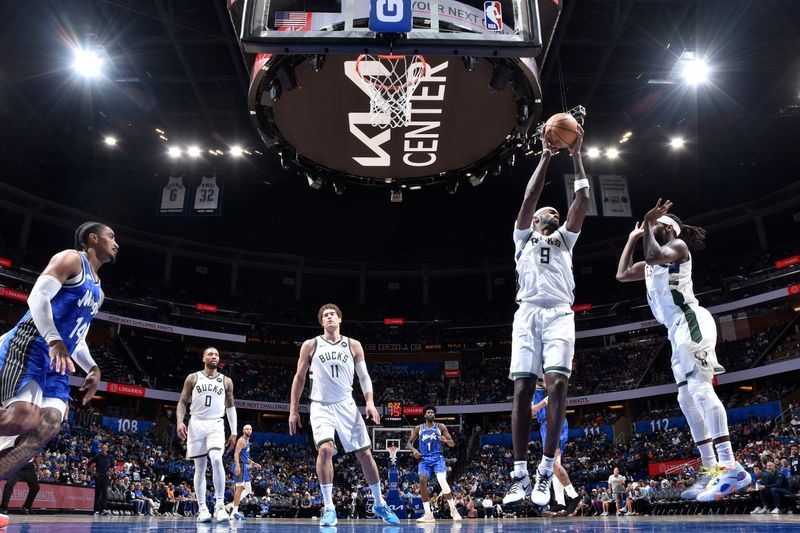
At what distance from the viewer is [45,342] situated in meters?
4.16

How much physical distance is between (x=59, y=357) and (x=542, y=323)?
360 centimetres

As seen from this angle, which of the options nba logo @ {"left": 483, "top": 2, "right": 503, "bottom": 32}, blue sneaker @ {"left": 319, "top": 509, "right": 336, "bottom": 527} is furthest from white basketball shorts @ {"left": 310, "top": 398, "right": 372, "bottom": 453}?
nba logo @ {"left": 483, "top": 2, "right": 503, "bottom": 32}

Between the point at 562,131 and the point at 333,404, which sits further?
the point at 333,404

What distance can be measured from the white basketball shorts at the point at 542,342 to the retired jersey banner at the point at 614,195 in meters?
21.1

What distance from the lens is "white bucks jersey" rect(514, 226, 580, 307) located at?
200 inches

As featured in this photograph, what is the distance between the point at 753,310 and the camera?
34.3 metres

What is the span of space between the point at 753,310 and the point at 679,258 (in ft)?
110

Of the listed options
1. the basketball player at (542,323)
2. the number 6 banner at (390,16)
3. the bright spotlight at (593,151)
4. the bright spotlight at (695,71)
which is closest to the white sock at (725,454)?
the basketball player at (542,323)

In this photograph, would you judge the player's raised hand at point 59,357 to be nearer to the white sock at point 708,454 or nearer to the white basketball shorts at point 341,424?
the white basketball shorts at point 341,424

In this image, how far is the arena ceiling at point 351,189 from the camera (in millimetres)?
19344

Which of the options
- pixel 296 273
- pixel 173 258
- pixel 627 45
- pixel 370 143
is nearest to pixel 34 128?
pixel 173 258

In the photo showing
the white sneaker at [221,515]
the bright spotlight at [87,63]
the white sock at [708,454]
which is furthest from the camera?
the bright spotlight at [87,63]

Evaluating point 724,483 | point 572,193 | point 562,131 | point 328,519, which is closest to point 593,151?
point 572,193

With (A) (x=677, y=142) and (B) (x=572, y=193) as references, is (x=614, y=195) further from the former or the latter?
(A) (x=677, y=142)
